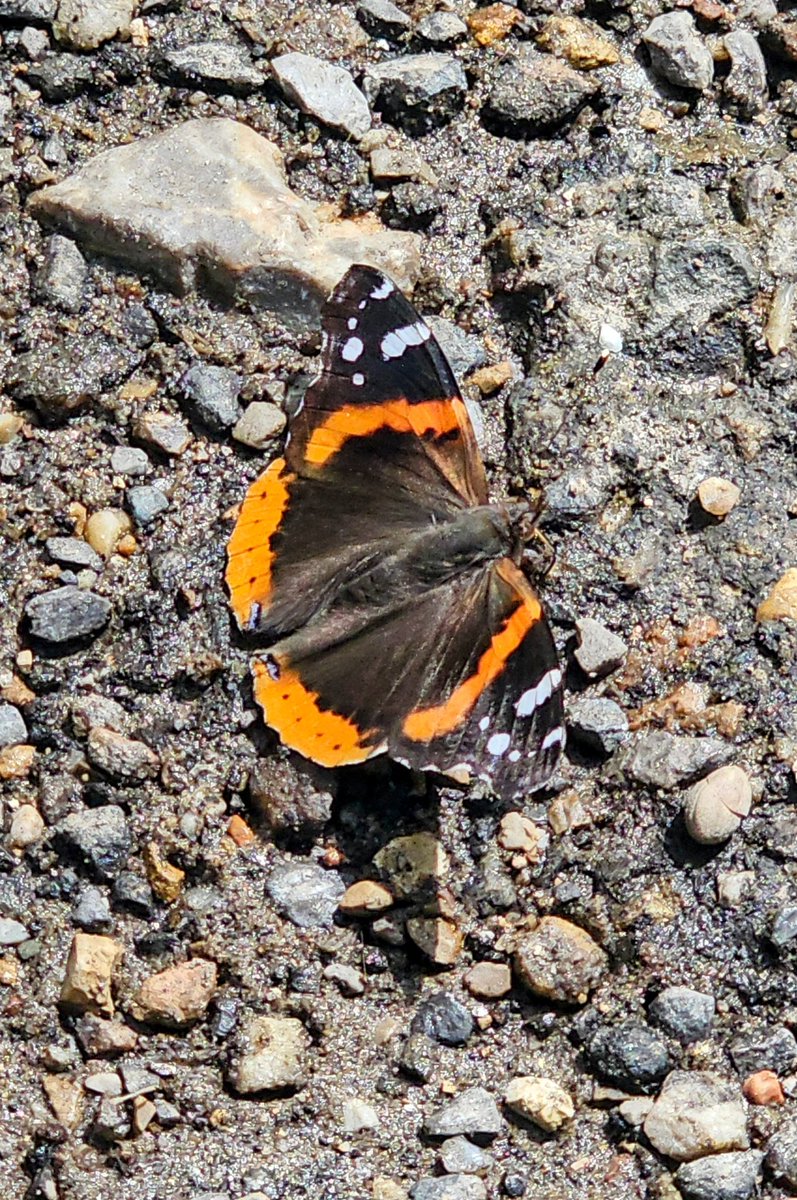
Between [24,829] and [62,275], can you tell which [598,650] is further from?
[62,275]

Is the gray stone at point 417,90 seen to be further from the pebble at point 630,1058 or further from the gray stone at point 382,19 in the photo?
the pebble at point 630,1058

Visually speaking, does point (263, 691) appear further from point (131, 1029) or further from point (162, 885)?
point (131, 1029)

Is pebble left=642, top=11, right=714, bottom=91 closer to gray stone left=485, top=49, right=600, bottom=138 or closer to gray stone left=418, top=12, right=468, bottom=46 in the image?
gray stone left=485, top=49, right=600, bottom=138

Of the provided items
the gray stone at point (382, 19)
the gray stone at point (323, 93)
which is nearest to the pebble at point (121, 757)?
the gray stone at point (323, 93)

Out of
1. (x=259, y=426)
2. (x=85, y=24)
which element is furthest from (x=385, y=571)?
(x=85, y=24)

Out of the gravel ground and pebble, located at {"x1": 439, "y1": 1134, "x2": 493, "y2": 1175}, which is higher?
the gravel ground

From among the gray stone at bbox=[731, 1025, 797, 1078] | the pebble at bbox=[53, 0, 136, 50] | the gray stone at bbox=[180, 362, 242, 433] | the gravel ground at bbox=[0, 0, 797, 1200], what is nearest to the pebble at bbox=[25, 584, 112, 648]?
the gravel ground at bbox=[0, 0, 797, 1200]

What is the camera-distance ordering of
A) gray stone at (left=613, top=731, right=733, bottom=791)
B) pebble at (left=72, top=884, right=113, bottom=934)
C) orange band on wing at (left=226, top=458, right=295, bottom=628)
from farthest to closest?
orange band on wing at (left=226, top=458, right=295, bottom=628), gray stone at (left=613, top=731, right=733, bottom=791), pebble at (left=72, top=884, right=113, bottom=934)
